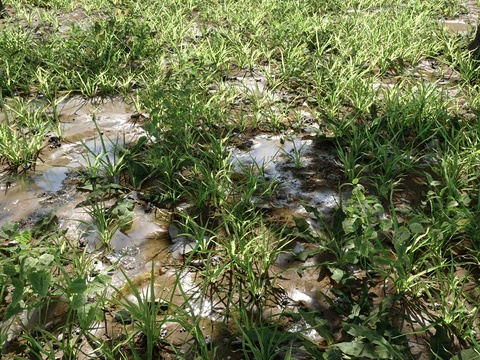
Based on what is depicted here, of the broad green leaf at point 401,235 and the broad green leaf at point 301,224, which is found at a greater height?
the broad green leaf at point 401,235

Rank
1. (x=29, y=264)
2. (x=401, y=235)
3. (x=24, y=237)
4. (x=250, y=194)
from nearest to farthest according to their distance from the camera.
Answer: (x=29, y=264), (x=401, y=235), (x=24, y=237), (x=250, y=194)

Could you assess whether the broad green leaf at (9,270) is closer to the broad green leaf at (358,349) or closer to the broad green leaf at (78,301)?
the broad green leaf at (78,301)

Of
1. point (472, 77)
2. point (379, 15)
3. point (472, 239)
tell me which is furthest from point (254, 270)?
point (379, 15)

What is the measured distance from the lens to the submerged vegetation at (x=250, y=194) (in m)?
1.65

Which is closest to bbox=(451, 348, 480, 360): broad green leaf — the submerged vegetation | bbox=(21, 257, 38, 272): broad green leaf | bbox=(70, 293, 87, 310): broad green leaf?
the submerged vegetation

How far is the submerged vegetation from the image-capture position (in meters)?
1.65

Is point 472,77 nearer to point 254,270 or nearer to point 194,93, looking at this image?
point 194,93

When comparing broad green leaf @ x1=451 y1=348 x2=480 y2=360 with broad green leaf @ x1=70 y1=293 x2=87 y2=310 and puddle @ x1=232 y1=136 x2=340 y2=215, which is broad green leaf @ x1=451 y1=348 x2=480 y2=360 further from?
broad green leaf @ x1=70 y1=293 x2=87 y2=310

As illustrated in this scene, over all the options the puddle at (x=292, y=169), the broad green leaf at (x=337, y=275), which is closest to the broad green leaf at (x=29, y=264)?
the puddle at (x=292, y=169)

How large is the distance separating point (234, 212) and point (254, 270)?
380 mm

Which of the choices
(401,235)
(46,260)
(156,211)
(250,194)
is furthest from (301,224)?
(46,260)

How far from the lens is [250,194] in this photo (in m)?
2.27

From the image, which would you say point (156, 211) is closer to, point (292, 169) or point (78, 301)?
point (78, 301)

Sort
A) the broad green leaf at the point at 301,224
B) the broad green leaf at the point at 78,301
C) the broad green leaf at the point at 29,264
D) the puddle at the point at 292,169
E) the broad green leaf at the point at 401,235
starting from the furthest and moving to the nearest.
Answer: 1. the puddle at the point at 292,169
2. the broad green leaf at the point at 301,224
3. the broad green leaf at the point at 401,235
4. the broad green leaf at the point at 29,264
5. the broad green leaf at the point at 78,301
